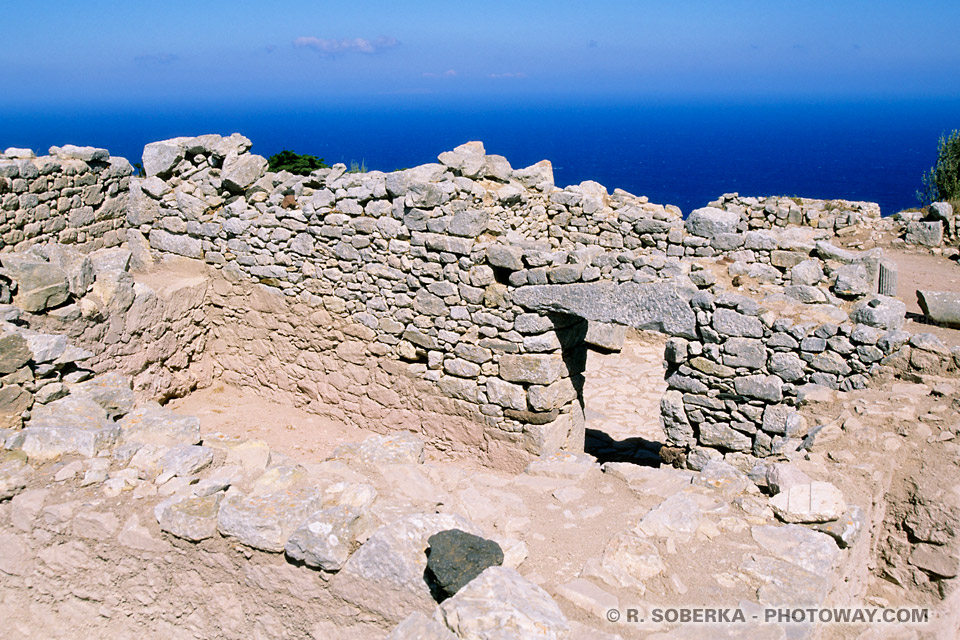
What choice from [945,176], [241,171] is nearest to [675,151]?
[945,176]

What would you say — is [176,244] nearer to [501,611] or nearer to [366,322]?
[366,322]

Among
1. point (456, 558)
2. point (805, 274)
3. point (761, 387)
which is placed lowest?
point (456, 558)

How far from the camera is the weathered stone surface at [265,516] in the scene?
4141 mm

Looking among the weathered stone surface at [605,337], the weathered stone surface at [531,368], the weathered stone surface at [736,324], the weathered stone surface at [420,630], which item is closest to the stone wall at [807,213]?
the weathered stone surface at [605,337]

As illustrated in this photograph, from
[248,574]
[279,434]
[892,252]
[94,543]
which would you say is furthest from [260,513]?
[892,252]

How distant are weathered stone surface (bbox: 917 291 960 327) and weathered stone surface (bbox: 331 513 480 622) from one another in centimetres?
574

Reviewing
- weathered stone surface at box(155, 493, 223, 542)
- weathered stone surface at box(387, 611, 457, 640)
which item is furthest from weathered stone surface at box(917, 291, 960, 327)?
weathered stone surface at box(155, 493, 223, 542)

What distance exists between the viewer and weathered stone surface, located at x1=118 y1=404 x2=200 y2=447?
5.23m

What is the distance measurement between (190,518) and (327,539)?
95 centimetres

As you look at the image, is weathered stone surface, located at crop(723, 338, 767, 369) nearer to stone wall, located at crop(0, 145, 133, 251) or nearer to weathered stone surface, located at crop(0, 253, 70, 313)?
weathered stone surface, located at crop(0, 253, 70, 313)

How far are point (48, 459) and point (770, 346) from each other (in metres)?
5.68

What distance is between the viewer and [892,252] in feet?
45.0

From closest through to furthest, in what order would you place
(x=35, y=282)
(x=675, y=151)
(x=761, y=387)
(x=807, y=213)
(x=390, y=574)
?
(x=390, y=574), (x=761, y=387), (x=35, y=282), (x=807, y=213), (x=675, y=151)

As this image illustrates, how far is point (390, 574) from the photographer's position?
3.85 m
